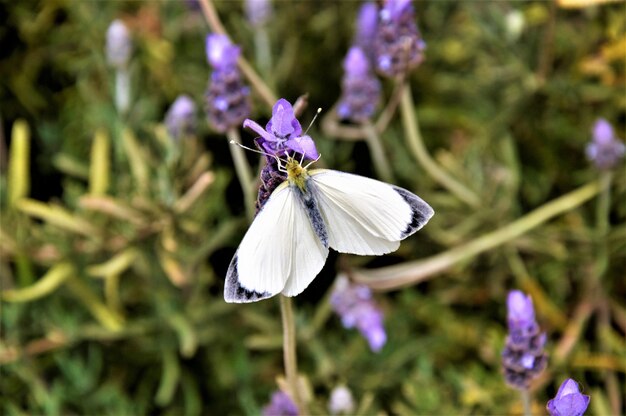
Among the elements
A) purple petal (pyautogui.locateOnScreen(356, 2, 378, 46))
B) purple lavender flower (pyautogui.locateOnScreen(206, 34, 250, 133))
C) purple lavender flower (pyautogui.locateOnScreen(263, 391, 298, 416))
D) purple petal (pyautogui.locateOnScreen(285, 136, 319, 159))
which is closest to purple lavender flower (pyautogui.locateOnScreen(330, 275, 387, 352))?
purple lavender flower (pyautogui.locateOnScreen(263, 391, 298, 416))

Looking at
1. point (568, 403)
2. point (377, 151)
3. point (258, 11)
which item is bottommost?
point (568, 403)

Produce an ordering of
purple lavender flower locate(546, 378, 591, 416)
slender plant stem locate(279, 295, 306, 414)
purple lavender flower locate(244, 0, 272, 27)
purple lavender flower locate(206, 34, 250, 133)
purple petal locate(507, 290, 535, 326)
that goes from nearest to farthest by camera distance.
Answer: purple lavender flower locate(546, 378, 591, 416)
slender plant stem locate(279, 295, 306, 414)
purple petal locate(507, 290, 535, 326)
purple lavender flower locate(206, 34, 250, 133)
purple lavender flower locate(244, 0, 272, 27)

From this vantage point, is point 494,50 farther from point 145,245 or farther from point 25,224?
point 25,224

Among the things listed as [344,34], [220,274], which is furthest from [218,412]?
[344,34]

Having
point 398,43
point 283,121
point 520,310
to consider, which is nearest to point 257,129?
point 283,121

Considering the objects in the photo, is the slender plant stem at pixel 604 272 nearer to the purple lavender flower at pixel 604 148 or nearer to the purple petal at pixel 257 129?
the purple lavender flower at pixel 604 148

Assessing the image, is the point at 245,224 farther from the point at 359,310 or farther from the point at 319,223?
the point at 319,223

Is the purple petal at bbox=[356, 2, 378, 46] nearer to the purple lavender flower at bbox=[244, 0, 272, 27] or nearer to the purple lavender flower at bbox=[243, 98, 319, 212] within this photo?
the purple lavender flower at bbox=[244, 0, 272, 27]
